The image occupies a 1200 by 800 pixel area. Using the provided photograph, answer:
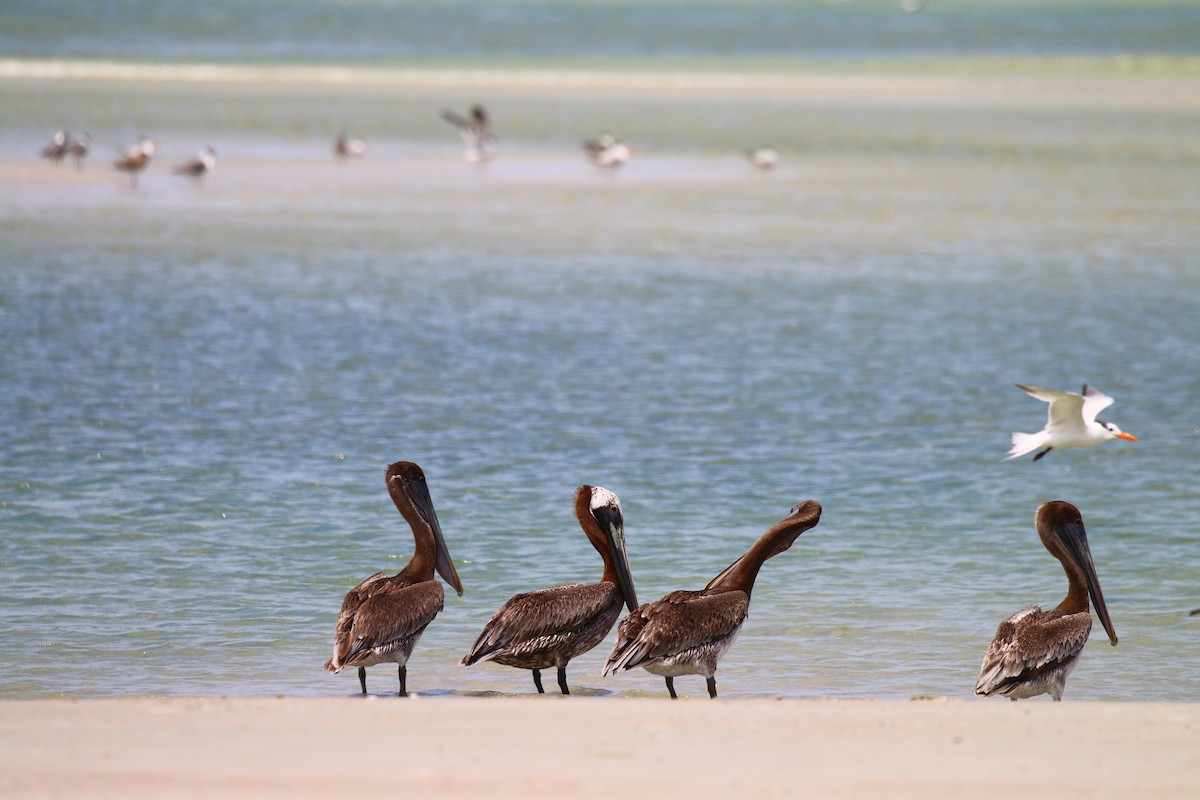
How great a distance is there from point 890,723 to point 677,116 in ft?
120

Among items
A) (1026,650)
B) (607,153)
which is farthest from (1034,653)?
(607,153)

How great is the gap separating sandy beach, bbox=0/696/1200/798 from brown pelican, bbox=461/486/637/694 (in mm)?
418

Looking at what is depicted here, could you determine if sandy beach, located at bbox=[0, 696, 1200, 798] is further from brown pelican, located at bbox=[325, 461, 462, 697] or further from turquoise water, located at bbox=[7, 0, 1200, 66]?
turquoise water, located at bbox=[7, 0, 1200, 66]

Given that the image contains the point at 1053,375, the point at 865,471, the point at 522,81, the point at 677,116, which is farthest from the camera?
the point at 522,81

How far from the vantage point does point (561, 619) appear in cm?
697

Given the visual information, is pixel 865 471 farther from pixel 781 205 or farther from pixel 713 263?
pixel 781 205

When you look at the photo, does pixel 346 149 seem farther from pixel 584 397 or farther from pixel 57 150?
pixel 584 397

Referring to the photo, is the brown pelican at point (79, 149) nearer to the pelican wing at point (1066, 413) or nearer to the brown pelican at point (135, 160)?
the brown pelican at point (135, 160)

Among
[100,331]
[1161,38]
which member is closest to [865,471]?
[100,331]

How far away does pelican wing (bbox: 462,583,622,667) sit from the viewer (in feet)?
22.6

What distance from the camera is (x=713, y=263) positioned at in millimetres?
20312

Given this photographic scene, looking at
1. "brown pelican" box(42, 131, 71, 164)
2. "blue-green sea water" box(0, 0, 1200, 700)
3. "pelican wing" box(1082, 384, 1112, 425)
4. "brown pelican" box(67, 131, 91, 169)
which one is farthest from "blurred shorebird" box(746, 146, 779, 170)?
"pelican wing" box(1082, 384, 1112, 425)

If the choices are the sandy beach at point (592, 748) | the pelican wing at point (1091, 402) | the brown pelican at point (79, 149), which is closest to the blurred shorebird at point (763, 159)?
the brown pelican at point (79, 149)

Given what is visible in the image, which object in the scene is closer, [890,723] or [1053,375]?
[890,723]
